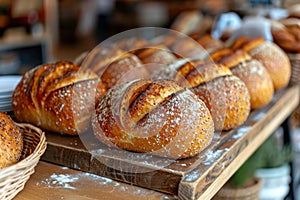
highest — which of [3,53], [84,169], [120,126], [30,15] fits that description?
[120,126]

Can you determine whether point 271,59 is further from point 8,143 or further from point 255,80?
point 8,143

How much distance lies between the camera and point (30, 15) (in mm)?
4664

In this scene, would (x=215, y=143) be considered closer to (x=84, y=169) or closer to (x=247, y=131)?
(x=247, y=131)

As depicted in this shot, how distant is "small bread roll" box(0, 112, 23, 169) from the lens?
36.6 inches

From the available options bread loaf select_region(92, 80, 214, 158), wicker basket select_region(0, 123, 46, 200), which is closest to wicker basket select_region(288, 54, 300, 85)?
bread loaf select_region(92, 80, 214, 158)

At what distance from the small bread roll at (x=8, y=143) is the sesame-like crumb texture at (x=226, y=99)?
0.53 m

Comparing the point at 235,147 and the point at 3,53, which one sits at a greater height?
the point at 235,147

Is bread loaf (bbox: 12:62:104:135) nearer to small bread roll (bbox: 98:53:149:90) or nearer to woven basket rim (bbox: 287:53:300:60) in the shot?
small bread roll (bbox: 98:53:149:90)

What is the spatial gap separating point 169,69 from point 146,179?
1.44 ft

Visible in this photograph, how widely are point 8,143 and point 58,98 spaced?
0.86ft

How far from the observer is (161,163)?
1.04m

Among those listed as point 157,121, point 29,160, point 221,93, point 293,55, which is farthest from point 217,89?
point 293,55

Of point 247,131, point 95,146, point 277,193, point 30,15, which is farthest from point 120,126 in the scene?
point 30,15

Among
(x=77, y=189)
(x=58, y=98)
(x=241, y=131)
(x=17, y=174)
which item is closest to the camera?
(x=17, y=174)
